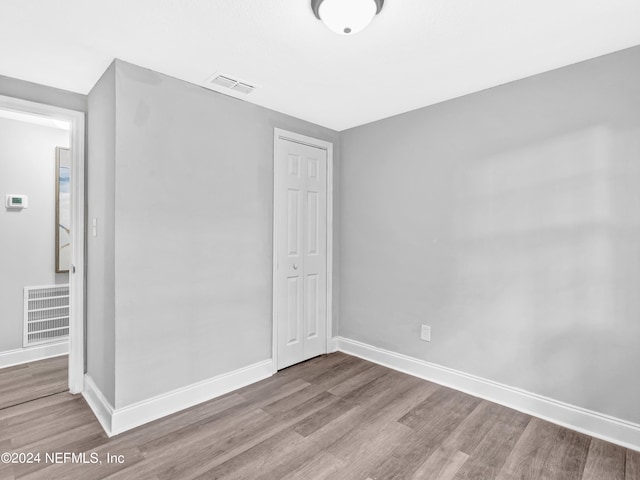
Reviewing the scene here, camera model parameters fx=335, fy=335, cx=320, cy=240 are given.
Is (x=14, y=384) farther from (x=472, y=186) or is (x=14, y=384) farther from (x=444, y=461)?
(x=472, y=186)

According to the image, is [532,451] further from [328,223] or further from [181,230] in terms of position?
[181,230]

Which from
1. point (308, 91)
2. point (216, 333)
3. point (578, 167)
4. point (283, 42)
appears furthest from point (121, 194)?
point (578, 167)

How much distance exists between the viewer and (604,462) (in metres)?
1.89

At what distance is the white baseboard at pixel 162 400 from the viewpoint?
2160mm

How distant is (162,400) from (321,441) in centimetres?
114

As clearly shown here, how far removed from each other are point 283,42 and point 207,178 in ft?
3.69

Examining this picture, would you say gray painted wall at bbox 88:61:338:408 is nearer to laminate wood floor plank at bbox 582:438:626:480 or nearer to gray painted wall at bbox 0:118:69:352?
gray painted wall at bbox 0:118:69:352

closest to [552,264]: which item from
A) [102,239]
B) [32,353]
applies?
[102,239]

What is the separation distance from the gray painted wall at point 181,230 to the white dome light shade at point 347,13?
1.32m

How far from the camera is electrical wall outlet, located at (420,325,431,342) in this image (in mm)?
2965

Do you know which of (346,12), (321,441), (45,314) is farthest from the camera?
(45,314)

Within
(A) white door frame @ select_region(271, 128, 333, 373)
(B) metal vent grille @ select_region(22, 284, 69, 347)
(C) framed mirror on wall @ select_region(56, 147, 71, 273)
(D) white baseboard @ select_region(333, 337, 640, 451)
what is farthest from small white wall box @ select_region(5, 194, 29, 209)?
(D) white baseboard @ select_region(333, 337, 640, 451)

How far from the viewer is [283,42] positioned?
199 cm

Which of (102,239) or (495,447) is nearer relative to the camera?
(495,447)
